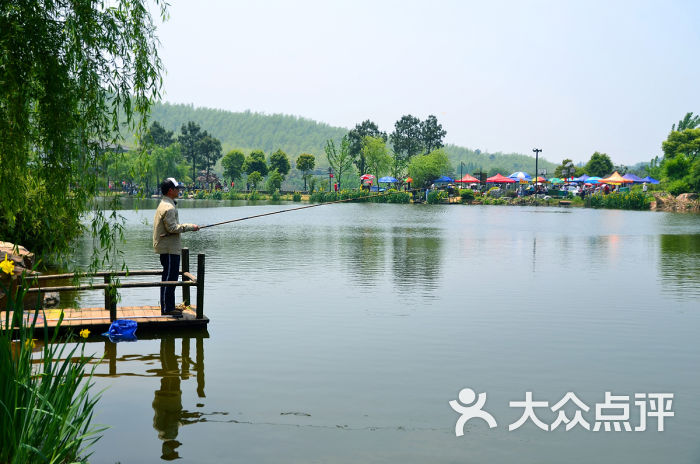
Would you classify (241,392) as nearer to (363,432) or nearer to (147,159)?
(363,432)

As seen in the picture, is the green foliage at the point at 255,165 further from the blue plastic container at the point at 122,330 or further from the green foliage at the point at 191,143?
the blue plastic container at the point at 122,330

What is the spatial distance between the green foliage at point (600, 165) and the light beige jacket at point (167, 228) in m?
125

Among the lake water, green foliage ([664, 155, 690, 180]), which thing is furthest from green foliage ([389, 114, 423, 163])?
the lake water

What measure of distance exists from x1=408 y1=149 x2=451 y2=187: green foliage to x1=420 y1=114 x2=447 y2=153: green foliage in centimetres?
2666

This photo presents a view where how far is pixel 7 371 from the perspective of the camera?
531 cm

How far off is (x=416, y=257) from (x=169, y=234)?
16.0 metres

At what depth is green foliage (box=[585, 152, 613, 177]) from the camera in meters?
127

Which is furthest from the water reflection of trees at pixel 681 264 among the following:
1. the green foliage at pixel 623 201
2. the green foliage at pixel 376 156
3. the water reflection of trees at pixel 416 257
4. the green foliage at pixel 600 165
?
the green foliage at pixel 376 156

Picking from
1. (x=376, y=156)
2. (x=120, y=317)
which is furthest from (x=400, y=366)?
(x=376, y=156)

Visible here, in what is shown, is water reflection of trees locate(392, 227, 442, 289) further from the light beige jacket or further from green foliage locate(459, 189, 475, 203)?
green foliage locate(459, 189, 475, 203)

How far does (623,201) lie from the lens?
282 ft

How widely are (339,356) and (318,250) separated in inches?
730

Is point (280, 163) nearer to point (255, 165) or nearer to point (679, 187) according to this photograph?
point (255, 165)

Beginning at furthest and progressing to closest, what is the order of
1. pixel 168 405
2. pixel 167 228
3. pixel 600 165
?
1. pixel 600 165
2. pixel 167 228
3. pixel 168 405
